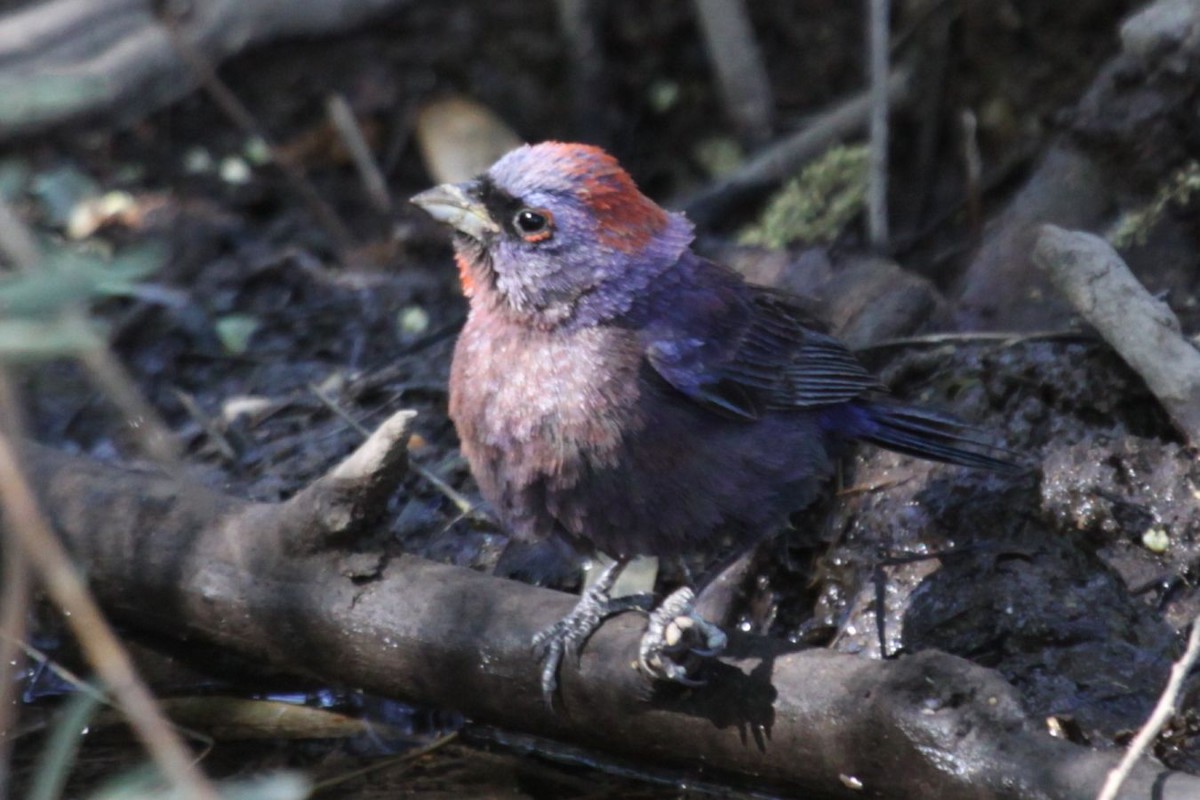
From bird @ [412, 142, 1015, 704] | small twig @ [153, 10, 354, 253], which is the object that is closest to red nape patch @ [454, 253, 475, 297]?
bird @ [412, 142, 1015, 704]

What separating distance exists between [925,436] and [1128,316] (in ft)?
2.32

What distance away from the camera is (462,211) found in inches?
169

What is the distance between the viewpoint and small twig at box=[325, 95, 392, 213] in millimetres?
7473

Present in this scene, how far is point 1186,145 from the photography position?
5.48 metres

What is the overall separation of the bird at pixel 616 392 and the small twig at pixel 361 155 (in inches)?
128

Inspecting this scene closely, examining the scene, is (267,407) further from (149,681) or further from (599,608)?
(599,608)

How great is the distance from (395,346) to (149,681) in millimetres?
1995

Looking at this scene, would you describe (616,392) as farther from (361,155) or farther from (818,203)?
(361,155)

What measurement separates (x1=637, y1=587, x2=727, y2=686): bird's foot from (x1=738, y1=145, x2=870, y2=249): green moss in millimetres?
3084

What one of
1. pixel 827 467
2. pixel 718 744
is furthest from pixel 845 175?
pixel 718 744

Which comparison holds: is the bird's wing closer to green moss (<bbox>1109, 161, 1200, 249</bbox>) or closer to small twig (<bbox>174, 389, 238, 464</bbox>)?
green moss (<bbox>1109, 161, 1200, 249</bbox>)

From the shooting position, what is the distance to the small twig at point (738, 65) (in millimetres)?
7191

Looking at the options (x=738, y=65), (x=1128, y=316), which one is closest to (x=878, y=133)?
(x=738, y=65)

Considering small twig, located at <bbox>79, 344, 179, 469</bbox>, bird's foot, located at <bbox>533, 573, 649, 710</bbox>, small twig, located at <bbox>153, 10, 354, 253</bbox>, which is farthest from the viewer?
small twig, located at <bbox>153, 10, 354, 253</bbox>
